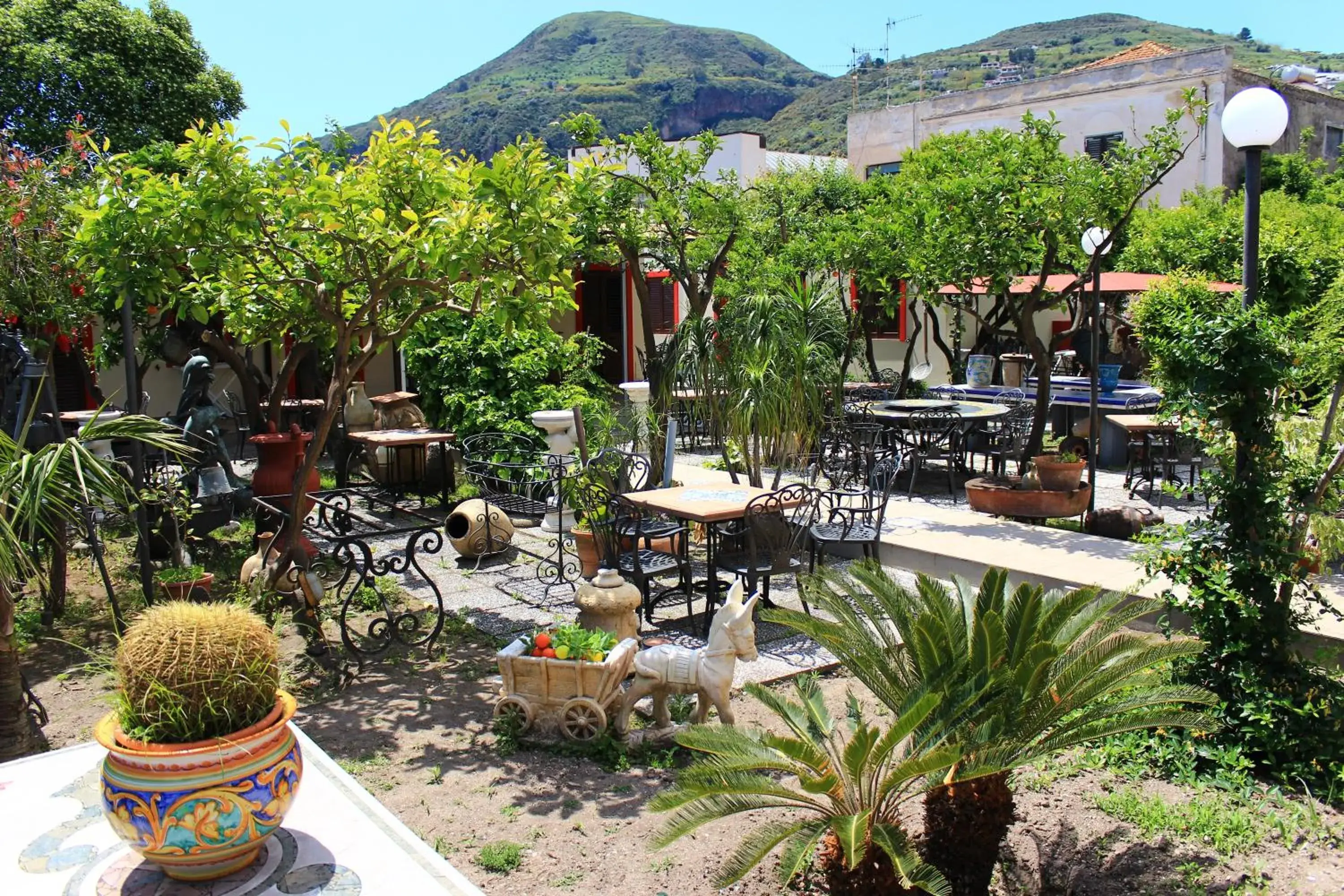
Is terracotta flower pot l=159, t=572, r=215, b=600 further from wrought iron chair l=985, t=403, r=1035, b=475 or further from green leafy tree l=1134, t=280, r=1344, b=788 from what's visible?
wrought iron chair l=985, t=403, r=1035, b=475

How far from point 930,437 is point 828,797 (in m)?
7.97

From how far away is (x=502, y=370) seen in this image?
454 inches

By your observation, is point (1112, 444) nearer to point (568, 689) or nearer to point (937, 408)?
point (937, 408)

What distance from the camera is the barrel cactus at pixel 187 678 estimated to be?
120 inches

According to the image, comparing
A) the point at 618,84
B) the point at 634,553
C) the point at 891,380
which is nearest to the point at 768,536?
the point at 634,553

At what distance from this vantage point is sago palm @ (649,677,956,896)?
3115mm

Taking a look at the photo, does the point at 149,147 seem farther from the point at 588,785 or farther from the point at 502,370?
the point at 502,370

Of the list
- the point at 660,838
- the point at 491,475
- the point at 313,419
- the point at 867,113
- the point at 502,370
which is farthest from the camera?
the point at 867,113

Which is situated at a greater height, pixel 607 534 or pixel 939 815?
pixel 607 534

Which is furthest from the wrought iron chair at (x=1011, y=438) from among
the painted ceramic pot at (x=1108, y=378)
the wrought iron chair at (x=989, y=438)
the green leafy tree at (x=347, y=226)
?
the green leafy tree at (x=347, y=226)

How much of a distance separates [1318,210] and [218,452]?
18907mm

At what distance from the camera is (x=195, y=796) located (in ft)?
9.82

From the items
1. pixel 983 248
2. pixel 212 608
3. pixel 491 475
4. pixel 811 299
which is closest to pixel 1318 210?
pixel 811 299

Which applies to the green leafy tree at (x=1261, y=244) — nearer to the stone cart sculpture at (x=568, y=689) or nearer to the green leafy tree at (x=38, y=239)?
the stone cart sculpture at (x=568, y=689)
